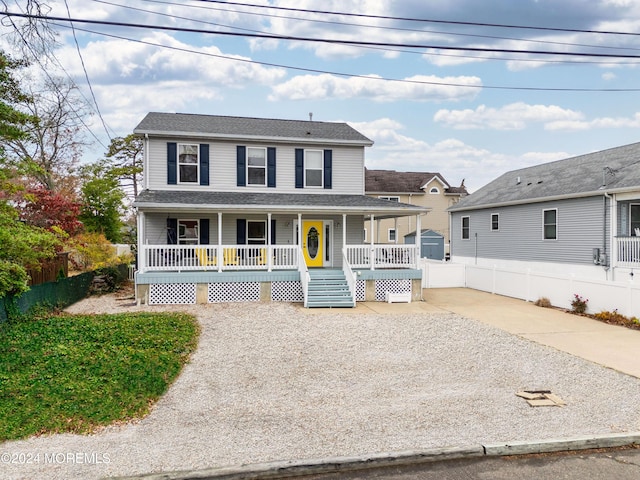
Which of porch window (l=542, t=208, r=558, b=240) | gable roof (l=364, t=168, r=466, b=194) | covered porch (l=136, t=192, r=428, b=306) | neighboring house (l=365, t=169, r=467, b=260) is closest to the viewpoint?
covered porch (l=136, t=192, r=428, b=306)

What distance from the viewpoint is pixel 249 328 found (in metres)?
10.9

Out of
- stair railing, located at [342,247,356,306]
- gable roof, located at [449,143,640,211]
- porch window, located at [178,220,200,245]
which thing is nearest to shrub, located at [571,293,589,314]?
gable roof, located at [449,143,640,211]

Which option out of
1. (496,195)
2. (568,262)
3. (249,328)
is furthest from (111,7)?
(496,195)

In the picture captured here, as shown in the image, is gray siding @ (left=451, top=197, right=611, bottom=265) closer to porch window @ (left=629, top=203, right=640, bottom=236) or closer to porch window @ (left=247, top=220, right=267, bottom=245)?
porch window @ (left=629, top=203, right=640, bottom=236)

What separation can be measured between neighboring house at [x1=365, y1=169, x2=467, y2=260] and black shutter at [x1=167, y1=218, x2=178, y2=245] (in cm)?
2244

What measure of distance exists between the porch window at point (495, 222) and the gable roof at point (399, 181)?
1527 cm

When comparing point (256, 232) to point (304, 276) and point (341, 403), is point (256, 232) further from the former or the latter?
point (341, 403)

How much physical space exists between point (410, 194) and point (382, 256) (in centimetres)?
2243

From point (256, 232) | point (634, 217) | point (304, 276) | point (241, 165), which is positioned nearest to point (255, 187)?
point (241, 165)

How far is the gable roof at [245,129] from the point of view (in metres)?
16.5

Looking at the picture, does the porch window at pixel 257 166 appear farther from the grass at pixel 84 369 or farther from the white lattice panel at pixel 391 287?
the grass at pixel 84 369

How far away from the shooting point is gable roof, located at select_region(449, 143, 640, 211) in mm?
15702

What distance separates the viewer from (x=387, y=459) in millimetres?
4508

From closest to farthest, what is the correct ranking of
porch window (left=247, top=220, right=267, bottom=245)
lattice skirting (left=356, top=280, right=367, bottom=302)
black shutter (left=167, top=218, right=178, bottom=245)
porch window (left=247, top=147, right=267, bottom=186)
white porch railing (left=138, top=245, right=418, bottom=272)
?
1. white porch railing (left=138, top=245, right=418, bottom=272)
2. lattice skirting (left=356, top=280, right=367, bottom=302)
3. black shutter (left=167, top=218, right=178, bottom=245)
4. porch window (left=247, top=220, right=267, bottom=245)
5. porch window (left=247, top=147, right=267, bottom=186)
